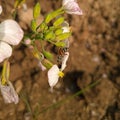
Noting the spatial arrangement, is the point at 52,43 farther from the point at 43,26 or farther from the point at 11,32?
the point at 11,32

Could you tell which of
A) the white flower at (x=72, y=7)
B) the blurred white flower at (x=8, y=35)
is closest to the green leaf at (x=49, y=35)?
the white flower at (x=72, y=7)

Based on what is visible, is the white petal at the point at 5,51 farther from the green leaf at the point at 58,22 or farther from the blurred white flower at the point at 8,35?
the green leaf at the point at 58,22

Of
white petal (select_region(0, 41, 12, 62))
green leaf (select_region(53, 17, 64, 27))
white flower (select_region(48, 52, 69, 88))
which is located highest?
white petal (select_region(0, 41, 12, 62))

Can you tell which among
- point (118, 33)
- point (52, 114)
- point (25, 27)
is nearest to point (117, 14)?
point (118, 33)

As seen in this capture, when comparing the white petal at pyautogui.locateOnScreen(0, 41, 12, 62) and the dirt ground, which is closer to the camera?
the white petal at pyautogui.locateOnScreen(0, 41, 12, 62)

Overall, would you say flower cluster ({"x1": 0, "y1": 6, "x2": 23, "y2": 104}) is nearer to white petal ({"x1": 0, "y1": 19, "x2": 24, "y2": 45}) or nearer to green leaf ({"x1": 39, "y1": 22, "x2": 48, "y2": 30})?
white petal ({"x1": 0, "y1": 19, "x2": 24, "y2": 45})

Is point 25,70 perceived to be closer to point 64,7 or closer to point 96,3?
point 96,3

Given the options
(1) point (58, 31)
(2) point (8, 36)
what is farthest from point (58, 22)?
(2) point (8, 36)

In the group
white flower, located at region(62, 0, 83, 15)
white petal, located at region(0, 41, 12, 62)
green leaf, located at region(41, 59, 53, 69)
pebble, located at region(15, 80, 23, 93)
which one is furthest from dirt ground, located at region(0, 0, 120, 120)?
white petal, located at region(0, 41, 12, 62)
